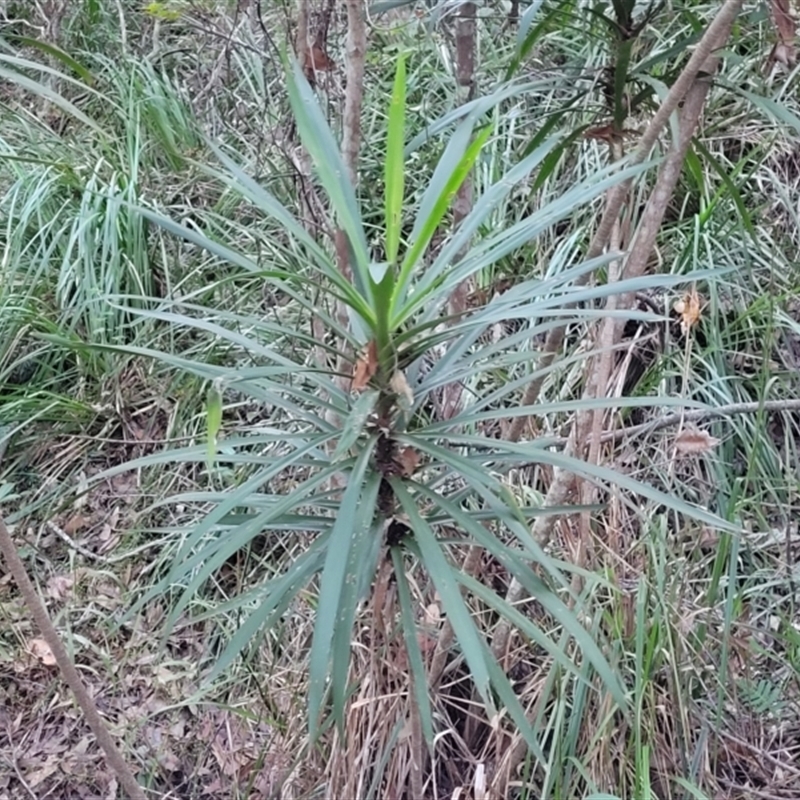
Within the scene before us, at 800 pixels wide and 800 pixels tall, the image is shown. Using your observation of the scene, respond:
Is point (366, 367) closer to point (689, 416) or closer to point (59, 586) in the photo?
point (689, 416)

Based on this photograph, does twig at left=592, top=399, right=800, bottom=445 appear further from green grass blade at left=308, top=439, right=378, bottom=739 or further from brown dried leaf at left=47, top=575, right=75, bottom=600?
brown dried leaf at left=47, top=575, right=75, bottom=600

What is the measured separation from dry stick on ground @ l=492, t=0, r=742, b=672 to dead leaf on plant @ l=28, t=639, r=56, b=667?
1.31m

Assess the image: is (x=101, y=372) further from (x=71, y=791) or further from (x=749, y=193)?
(x=749, y=193)

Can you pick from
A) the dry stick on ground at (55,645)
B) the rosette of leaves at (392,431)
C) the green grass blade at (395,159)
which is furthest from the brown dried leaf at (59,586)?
the green grass blade at (395,159)

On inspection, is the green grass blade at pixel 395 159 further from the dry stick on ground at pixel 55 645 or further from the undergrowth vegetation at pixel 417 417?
the dry stick on ground at pixel 55 645

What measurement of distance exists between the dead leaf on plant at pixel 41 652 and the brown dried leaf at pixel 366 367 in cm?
167

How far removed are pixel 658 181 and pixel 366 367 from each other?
68 centimetres

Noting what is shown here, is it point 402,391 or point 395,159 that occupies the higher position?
point 395,159

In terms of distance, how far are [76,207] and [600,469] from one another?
2358mm

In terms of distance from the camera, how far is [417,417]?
6.01 feet

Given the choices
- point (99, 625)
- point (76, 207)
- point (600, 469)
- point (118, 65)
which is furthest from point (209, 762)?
point (118, 65)

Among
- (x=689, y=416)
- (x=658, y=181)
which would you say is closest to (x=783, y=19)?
(x=658, y=181)

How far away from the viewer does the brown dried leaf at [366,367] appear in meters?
1.02

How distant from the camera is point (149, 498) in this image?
2.52m
